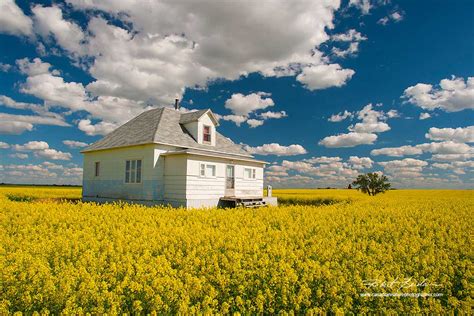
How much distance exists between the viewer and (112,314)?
362 centimetres

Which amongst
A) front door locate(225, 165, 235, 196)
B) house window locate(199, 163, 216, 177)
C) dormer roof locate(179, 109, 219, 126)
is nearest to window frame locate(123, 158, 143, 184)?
house window locate(199, 163, 216, 177)

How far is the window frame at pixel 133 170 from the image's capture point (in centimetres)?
2206

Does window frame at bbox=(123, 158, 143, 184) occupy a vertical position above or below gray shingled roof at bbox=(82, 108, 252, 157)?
below

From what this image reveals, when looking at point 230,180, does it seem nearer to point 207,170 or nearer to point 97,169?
point 207,170

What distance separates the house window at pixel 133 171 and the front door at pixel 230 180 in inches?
265

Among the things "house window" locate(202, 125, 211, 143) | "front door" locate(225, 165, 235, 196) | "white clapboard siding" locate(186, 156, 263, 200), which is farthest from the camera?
"house window" locate(202, 125, 211, 143)

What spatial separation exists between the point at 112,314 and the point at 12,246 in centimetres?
510

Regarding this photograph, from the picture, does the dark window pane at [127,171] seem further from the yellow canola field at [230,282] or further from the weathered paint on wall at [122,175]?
the yellow canola field at [230,282]

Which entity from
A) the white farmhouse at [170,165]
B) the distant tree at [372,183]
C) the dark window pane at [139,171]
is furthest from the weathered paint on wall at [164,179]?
the distant tree at [372,183]

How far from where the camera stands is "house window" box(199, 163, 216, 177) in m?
21.4

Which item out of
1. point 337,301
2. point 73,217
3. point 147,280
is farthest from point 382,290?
point 73,217

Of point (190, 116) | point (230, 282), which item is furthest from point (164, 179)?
point (230, 282)

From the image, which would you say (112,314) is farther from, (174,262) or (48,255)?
(48,255)

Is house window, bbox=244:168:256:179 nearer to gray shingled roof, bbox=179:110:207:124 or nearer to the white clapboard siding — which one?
the white clapboard siding
